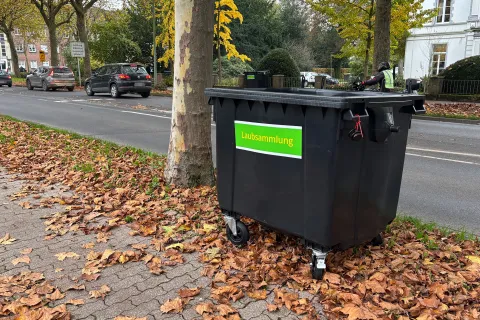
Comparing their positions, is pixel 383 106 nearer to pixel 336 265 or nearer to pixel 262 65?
pixel 336 265

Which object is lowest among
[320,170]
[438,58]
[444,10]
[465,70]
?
[320,170]

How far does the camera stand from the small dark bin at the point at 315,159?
277cm

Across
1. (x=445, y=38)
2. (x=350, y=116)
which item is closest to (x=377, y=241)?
(x=350, y=116)

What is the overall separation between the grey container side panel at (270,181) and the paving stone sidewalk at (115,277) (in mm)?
576

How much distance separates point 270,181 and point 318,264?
2.26 feet

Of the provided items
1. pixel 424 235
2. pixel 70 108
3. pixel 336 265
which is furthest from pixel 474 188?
pixel 70 108

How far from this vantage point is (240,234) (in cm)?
364

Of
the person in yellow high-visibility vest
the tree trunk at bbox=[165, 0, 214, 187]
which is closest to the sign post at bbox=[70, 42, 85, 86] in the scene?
the person in yellow high-visibility vest

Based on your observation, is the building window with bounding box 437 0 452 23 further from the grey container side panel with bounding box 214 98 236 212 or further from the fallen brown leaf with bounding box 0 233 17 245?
the fallen brown leaf with bounding box 0 233 17 245

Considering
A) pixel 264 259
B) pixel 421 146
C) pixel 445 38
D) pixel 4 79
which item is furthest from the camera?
pixel 4 79

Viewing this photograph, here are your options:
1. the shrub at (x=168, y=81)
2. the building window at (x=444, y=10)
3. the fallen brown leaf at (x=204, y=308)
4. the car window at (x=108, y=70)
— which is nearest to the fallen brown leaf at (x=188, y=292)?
the fallen brown leaf at (x=204, y=308)

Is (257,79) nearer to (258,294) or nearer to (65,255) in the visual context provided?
(258,294)

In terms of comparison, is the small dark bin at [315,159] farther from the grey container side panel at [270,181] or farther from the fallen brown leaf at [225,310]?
the fallen brown leaf at [225,310]

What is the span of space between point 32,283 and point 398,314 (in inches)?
99.5
